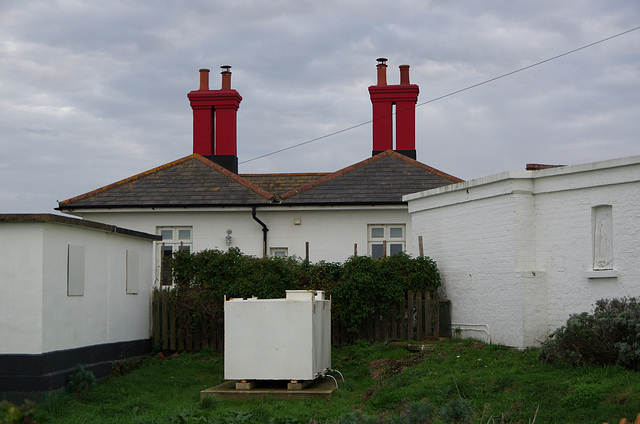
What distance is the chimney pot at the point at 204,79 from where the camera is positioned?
26.7 metres

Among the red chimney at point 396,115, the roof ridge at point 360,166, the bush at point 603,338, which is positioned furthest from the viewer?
the red chimney at point 396,115

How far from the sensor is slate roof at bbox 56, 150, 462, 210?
2150 centimetres

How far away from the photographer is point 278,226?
71.8ft

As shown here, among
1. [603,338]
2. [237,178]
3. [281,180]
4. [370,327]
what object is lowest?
[370,327]

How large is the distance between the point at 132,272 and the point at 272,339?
15.6 feet

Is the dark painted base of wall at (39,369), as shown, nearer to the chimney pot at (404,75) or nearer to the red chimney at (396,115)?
the red chimney at (396,115)

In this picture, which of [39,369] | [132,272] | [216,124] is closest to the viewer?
[39,369]

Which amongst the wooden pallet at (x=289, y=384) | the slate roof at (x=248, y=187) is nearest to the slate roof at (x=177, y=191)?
the slate roof at (x=248, y=187)

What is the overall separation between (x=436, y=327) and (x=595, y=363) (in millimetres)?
5577

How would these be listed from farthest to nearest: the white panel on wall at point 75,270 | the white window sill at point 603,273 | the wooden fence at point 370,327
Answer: the wooden fence at point 370,327 → the white panel on wall at point 75,270 → the white window sill at point 603,273

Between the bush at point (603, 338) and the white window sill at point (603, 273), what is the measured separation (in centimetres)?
96

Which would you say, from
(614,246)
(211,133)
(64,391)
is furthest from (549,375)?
(211,133)

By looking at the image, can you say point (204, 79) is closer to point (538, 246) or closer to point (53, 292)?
point (53, 292)

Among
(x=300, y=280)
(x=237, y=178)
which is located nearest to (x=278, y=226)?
(x=237, y=178)
